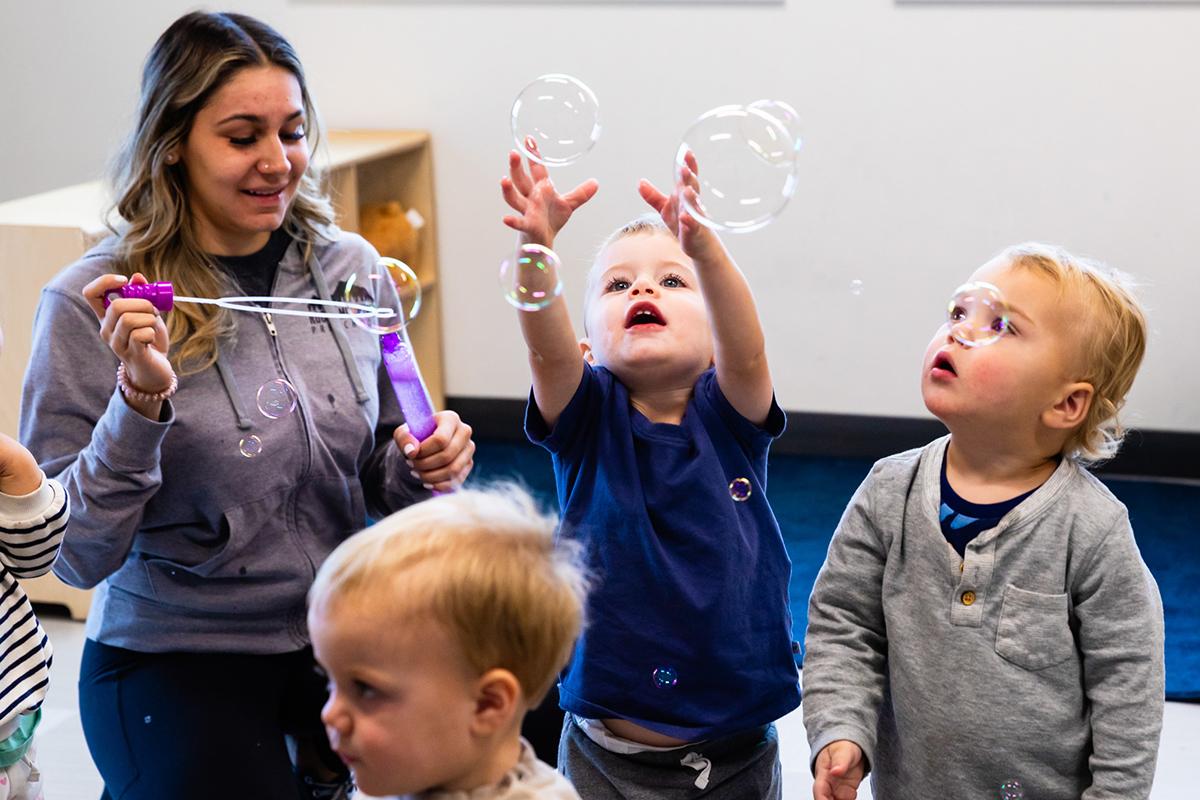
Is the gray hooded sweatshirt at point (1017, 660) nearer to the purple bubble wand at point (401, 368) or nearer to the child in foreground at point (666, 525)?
the child in foreground at point (666, 525)

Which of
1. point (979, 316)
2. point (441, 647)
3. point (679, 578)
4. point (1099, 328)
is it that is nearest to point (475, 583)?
point (441, 647)

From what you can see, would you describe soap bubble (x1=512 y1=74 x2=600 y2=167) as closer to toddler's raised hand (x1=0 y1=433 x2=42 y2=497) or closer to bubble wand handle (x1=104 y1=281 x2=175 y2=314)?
bubble wand handle (x1=104 y1=281 x2=175 y2=314)

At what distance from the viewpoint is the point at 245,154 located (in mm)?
1527

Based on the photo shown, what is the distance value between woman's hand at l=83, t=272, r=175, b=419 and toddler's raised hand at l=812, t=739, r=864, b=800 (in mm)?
834

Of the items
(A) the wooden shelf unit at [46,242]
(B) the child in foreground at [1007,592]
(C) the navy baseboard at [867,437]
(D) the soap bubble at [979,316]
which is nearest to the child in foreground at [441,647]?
(B) the child in foreground at [1007,592]

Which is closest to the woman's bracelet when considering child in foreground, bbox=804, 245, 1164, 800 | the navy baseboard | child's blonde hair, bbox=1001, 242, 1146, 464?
child in foreground, bbox=804, 245, 1164, 800

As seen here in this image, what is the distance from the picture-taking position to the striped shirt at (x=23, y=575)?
4.01 feet

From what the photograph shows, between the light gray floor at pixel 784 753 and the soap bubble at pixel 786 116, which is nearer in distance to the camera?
the soap bubble at pixel 786 116

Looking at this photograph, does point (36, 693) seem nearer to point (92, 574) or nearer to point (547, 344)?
point (92, 574)

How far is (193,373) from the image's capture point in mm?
1499

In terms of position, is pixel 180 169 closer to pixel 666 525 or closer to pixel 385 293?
pixel 385 293

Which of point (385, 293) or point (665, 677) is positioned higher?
point (385, 293)

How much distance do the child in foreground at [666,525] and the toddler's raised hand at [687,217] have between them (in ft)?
0.05

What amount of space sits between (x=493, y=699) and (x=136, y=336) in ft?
1.98
